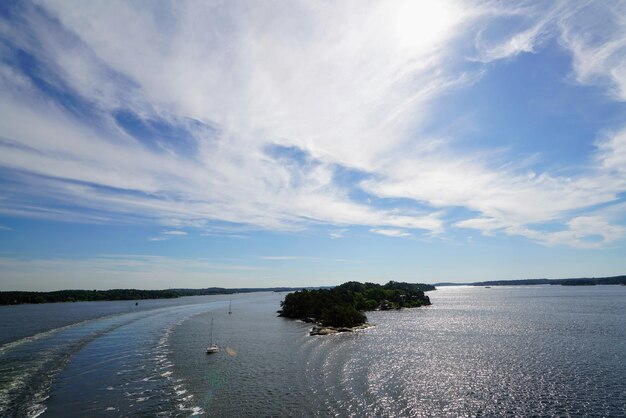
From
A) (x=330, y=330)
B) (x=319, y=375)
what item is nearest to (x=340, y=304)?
(x=330, y=330)

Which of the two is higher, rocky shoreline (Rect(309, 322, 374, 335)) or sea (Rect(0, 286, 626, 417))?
rocky shoreline (Rect(309, 322, 374, 335))

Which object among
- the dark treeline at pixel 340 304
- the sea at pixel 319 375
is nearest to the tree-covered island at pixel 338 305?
the dark treeline at pixel 340 304

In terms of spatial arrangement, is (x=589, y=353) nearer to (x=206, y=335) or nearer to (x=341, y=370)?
(x=341, y=370)

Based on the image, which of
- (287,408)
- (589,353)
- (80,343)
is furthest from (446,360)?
(80,343)

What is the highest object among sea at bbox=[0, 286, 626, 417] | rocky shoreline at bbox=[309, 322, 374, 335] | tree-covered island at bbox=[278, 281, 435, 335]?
tree-covered island at bbox=[278, 281, 435, 335]

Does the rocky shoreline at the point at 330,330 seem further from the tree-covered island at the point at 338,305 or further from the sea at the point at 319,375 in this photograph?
the sea at the point at 319,375

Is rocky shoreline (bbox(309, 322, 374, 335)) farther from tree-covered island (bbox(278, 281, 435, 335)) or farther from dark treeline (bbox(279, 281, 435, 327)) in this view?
dark treeline (bbox(279, 281, 435, 327))

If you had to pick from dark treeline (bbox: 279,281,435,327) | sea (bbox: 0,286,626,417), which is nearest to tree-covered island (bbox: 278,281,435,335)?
dark treeline (bbox: 279,281,435,327)

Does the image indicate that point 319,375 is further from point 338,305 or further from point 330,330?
point 338,305
